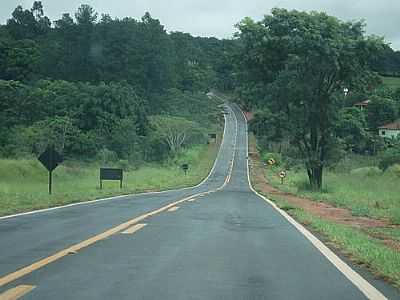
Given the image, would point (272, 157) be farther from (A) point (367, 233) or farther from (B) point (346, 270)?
(B) point (346, 270)

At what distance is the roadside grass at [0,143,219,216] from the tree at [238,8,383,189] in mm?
10161

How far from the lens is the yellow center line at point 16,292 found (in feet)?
21.1

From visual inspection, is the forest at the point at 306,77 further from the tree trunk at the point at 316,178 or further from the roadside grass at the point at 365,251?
the roadside grass at the point at 365,251

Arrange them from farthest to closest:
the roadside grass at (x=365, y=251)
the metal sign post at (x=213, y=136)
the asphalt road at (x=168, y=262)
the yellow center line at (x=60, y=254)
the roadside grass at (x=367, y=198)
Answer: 1. the metal sign post at (x=213, y=136)
2. the roadside grass at (x=367, y=198)
3. the roadside grass at (x=365, y=251)
4. the yellow center line at (x=60, y=254)
5. the asphalt road at (x=168, y=262)

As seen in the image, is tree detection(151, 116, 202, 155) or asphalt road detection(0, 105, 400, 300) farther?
tree detection(151, 116, 202, 155)

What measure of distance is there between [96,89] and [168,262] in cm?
7394

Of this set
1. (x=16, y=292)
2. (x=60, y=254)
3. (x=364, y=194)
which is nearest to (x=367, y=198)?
(x=364, y=194)

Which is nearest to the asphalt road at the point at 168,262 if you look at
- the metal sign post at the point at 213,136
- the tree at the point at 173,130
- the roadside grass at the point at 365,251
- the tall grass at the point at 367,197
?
the roadside grass at the point at 365,251

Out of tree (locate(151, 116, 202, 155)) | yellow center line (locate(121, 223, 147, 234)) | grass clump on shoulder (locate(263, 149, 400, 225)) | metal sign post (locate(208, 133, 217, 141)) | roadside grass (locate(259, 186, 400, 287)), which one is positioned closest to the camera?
roadside grass (locate(259, 186, 400, 287))

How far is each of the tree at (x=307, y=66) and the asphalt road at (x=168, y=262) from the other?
23777 mm

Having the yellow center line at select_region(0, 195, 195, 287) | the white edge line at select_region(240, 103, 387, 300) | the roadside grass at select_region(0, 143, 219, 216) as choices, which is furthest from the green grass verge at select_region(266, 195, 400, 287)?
the roadside grass at select_region(0, 143, 219, 216)

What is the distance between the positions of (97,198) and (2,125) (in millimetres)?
51078

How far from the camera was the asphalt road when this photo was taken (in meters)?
7.00

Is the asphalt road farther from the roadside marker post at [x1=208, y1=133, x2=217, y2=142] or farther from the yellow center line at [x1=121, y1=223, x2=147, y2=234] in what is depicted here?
the roadside marker post at [x1=208, y1=133, x2=217, y2=142]
